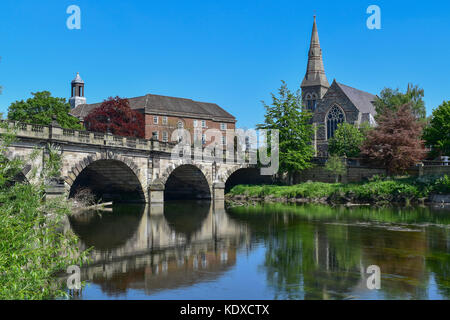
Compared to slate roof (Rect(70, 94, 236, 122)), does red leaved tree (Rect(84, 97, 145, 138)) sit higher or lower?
lower

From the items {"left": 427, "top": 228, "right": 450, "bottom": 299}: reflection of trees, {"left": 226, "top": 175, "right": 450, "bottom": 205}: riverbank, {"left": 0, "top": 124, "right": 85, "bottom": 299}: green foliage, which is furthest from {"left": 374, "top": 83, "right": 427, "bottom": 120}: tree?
{"left": 0, "top": 124, "right": 85, "bottom": 299}: green foliage

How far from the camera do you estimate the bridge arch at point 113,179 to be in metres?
37.9

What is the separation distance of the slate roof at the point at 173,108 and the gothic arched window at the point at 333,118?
61.3 ft

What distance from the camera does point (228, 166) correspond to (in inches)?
1989

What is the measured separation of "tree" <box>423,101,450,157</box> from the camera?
48.6m

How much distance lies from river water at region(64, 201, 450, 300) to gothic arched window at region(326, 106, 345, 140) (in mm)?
50234

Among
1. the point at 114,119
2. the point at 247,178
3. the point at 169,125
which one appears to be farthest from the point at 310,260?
the point at 169,125

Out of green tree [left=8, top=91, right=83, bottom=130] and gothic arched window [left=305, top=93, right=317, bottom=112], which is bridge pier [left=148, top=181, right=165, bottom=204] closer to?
green tree [left=8, top=91, right=83, bottom=130]

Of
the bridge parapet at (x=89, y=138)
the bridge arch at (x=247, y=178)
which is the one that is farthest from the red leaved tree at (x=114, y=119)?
the bridge parapet at (x=89, y=138)

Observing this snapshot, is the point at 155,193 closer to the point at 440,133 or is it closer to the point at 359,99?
the point at 440,133

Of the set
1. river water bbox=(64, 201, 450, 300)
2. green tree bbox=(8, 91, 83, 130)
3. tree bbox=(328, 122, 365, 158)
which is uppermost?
green tree bbox=(8, 91, 83, 130)

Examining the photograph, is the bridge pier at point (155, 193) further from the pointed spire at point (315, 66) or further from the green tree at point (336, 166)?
the pointed spire at point (315, 66)

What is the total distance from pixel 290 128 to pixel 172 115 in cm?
3094

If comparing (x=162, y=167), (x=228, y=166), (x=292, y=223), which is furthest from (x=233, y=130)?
(x=292, y=223)
